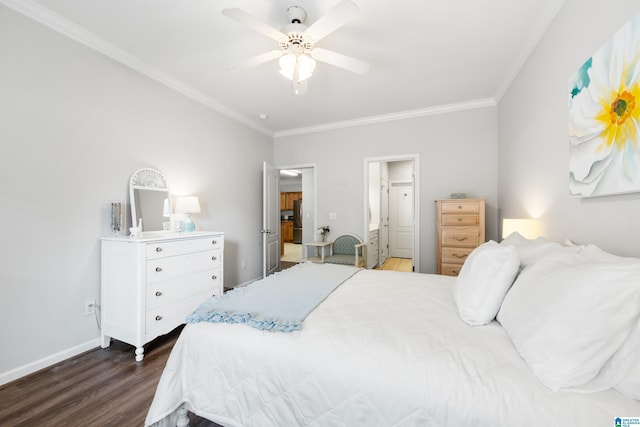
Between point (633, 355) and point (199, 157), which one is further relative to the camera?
point (199, 157)

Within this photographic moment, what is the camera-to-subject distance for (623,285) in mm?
775

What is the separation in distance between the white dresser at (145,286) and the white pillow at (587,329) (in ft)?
8.29

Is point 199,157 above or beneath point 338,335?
above

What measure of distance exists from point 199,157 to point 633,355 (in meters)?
3.79

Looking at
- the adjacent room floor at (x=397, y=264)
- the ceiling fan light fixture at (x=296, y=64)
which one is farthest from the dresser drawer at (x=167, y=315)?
the adjacent room floor at (x=397, y=264)

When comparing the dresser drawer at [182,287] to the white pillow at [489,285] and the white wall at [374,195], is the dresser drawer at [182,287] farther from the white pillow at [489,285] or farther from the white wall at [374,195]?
the white wall at [374,195]

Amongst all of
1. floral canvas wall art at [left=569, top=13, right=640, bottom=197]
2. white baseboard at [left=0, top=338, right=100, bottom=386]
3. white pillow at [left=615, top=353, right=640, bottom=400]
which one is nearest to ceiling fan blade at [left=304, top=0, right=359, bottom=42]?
floral canvas wall art at [left=569, top=13, right=640, bottom=197]

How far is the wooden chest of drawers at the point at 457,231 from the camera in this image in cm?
316

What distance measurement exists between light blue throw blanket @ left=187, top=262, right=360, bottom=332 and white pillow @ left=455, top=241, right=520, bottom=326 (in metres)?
0.82

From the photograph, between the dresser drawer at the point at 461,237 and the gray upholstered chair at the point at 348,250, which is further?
the gray upholstered chair at the point at 348,250

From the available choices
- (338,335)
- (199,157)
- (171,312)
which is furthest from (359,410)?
(199,157)

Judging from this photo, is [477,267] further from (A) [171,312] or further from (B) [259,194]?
(B) [259,194]

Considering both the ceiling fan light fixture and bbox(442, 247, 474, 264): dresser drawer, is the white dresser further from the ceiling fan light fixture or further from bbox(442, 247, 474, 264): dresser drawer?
bbox(442, 247, 474, 264): dresser drawer

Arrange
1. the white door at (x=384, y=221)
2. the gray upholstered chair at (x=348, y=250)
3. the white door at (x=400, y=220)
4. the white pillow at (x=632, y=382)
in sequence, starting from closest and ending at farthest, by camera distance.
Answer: the white pillow at (x=632, y=382) < the gray upholstered chair at (x=348, y=250) < the white door at (x=384, y=221) < the white door at (x=400, y=220)
